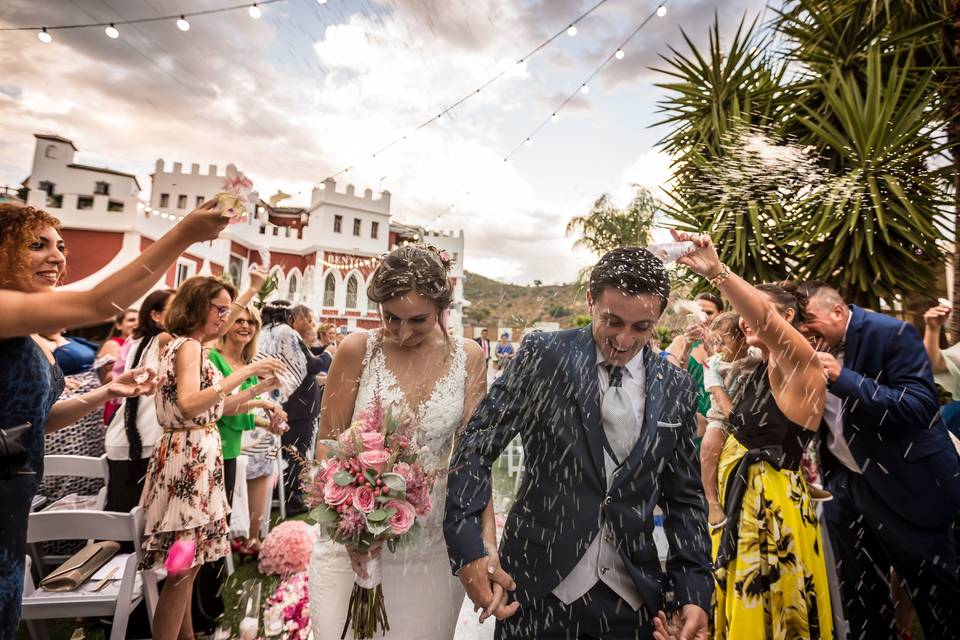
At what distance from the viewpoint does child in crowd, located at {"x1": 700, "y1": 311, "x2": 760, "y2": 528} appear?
3046 mm

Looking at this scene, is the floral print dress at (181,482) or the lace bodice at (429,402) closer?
the lace bodice at (429,402)

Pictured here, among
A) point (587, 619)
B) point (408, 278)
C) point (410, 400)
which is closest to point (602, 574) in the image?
point (587, 619)

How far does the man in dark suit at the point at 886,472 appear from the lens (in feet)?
8.34

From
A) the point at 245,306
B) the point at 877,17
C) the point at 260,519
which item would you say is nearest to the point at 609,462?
the point at 245,306

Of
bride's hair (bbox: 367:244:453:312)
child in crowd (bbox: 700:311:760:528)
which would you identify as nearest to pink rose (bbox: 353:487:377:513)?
bride's hair (bbox: 367:244:453:312)

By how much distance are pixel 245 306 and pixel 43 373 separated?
255 cm

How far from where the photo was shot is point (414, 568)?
6.94ft

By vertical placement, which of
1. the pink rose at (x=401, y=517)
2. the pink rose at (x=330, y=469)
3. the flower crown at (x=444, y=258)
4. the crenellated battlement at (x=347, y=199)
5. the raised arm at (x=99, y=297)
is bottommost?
the pink rose at (x=401, y=517)

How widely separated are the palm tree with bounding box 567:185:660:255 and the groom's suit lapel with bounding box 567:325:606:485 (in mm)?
8214

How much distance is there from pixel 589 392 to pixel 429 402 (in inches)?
33.0

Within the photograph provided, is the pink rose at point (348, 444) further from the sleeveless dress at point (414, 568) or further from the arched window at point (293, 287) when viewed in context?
the arched window at point (293, 287)

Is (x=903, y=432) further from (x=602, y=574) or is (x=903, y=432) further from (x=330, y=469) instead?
(x=330, y=469)

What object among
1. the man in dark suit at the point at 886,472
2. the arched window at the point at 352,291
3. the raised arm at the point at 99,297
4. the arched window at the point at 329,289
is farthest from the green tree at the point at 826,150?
the arched window at the point at 329,289

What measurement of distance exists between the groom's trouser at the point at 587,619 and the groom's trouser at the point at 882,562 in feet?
6.45
